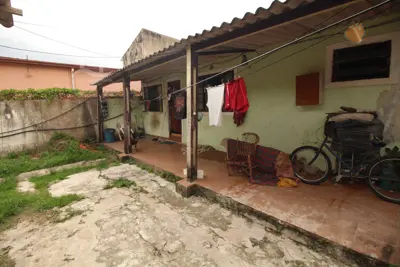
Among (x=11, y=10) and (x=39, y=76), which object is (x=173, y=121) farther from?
(x=39, y=76)

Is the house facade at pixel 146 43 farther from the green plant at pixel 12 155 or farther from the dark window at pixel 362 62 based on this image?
the dark window at pixel 362 62

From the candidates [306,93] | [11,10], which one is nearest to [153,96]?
[306,93]

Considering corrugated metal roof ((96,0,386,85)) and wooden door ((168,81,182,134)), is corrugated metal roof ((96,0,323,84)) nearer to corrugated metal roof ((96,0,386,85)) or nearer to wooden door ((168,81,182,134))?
corrugated metal roof ((96,0,386,85))

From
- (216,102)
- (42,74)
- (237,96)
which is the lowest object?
(216,102)

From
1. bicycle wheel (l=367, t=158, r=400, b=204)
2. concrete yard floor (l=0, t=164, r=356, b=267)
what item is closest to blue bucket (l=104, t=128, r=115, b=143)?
concrete yard floor (l=0, t=164, r=356, b=267)

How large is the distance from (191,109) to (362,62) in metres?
3.31

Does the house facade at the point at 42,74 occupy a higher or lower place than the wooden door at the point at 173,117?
higher

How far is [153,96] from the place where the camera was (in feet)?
31.5

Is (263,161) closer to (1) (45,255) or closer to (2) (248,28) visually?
(2) (248,28)

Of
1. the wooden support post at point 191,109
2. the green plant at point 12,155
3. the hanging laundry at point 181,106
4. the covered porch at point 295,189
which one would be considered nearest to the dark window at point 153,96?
the hanging laundry at point 181,106

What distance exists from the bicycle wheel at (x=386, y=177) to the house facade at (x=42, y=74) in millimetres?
13798

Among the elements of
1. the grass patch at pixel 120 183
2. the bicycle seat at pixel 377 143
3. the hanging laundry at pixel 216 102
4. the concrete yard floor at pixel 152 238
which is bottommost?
the concrete yard floor at pixel 152 238

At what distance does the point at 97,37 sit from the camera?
25.6 m

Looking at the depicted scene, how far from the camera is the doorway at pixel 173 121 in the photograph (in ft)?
26.7
